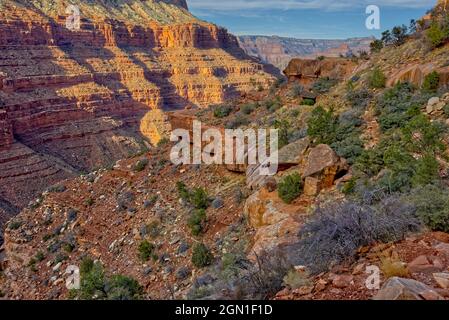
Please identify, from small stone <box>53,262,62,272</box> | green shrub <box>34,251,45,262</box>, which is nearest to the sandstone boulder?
small stone <box>53,262,62,272</box>

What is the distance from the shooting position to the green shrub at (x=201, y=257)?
11.2m

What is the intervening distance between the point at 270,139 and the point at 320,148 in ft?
14.9

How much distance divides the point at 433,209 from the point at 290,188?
4.59 m

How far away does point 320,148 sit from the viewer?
1220 centimetres

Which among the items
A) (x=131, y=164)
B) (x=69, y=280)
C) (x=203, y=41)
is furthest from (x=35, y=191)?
(x=203, y=41)

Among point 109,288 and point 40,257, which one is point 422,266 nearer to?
point 109,288

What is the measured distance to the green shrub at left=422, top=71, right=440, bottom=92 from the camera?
543 inches

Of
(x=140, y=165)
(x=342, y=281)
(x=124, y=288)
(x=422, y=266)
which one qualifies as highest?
(x=422, y=266)

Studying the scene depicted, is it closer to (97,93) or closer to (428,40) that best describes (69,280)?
(428,40)

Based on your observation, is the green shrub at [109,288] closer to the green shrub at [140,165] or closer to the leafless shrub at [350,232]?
the leafless shrub at [350,232]

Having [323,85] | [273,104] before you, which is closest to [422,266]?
[273,104]

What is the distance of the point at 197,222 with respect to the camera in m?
13.3

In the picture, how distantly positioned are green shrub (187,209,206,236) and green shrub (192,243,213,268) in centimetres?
168

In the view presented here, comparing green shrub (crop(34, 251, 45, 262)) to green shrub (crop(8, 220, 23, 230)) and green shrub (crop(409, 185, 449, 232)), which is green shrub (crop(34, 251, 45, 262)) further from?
green shrub (crop(409, 185, 449, 232))
